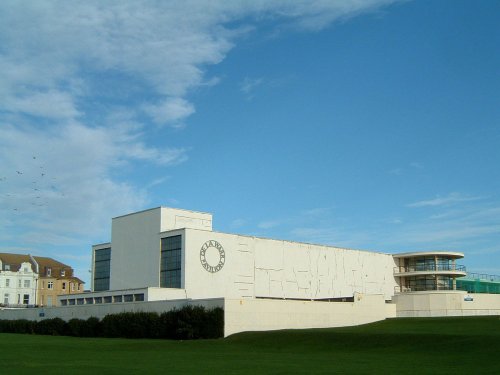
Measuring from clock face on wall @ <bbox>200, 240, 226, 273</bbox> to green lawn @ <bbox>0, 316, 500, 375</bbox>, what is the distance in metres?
20.7

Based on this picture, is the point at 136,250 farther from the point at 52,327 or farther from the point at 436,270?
the point at 436,270

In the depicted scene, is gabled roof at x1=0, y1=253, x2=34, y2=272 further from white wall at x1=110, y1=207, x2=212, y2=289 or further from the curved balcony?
the curved balcony

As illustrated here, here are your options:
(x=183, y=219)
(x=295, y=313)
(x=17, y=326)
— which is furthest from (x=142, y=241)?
(x=295, y=313)

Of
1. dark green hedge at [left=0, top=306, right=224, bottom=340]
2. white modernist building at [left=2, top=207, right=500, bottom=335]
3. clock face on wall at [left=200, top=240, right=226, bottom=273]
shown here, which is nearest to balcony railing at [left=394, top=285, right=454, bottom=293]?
white modernist building at [left=2, top=207, right=500, bottom=335]

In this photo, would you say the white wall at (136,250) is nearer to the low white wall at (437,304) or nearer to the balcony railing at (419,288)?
the low white wall at (437,304)

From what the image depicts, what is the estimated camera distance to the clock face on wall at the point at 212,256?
71431 mm

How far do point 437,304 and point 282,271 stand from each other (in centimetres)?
2038

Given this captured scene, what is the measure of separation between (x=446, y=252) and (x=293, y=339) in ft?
163

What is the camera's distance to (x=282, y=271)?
79438 millimetres

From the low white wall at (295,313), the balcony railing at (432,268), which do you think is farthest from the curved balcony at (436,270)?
the low white wall at (295,313)

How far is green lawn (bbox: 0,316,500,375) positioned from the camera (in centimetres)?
2664

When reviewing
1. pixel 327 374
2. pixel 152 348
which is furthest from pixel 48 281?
pixel 327 374

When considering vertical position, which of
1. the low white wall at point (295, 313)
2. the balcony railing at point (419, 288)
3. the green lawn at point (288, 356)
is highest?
the balcony railing at point (419, 288)

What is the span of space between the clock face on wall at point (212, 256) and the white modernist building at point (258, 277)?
114 millimetres
